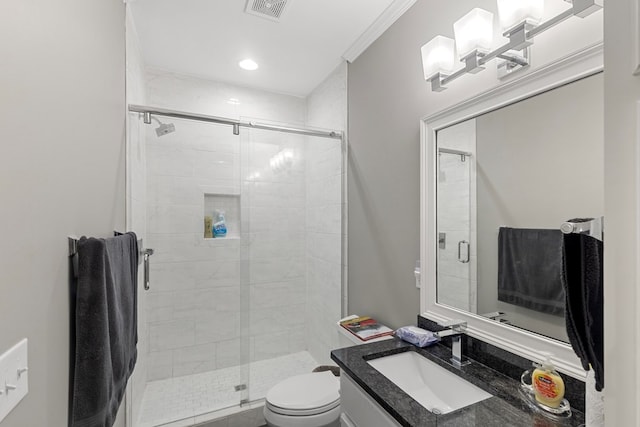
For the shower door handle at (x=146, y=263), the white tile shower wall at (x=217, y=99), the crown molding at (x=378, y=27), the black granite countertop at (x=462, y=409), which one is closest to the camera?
the black granite countertop at (x=462, y=409)

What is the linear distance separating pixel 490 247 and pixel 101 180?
1.68 metres

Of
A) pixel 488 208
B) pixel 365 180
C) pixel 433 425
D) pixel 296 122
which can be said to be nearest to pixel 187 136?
pixel 296 122

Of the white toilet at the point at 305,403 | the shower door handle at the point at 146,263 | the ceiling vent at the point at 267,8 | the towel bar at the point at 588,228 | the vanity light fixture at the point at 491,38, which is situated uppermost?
the ceiling vent at the point at 267,8

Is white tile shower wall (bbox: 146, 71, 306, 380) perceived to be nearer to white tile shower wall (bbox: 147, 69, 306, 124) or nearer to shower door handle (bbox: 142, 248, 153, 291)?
white tile shower wall (bbox: 147, 69, 306, 124)

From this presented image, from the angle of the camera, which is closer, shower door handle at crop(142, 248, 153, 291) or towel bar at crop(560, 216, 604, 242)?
towel bar at crop(560, 216, 604, 242)

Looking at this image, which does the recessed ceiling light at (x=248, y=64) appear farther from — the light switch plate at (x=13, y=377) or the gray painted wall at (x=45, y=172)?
the light switch plate at (x=13, y=377)

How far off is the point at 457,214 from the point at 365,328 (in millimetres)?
897

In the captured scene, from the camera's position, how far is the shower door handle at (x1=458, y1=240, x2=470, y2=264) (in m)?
1.36

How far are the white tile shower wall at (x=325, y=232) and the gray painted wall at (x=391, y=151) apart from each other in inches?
5.2

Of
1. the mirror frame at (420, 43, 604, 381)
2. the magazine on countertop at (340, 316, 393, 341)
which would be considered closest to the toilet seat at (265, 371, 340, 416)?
the magazine on countertop at (340, 316, 393, 341)

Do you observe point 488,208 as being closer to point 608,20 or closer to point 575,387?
point 575,387

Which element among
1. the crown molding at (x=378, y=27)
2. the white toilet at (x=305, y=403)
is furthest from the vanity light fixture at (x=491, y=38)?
the white toilet at (x=305, y=403)

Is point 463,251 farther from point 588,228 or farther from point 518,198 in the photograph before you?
point 588,228

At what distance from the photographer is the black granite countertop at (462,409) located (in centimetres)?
87
